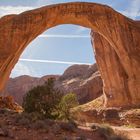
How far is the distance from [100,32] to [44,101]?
15191 millimetres

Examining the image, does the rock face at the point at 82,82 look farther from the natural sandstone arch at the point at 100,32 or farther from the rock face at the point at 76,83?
the natural sandstone arch at the point at 100,32

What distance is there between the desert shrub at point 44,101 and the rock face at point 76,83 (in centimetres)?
2464

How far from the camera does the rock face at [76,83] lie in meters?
50.8

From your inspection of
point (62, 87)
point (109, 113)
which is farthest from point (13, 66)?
point (62, 87)

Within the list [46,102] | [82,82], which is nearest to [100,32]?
[46,102]

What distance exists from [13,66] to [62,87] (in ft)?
89.6

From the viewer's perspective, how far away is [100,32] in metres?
32.0

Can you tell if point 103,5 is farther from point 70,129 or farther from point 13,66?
point 70,129

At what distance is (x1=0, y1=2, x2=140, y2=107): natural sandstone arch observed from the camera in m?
30.0

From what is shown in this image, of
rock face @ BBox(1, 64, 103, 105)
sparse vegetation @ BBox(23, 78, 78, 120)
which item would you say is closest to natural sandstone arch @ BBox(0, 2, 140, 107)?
sparse vegetation @ BBox(23, 78, 78, 120)

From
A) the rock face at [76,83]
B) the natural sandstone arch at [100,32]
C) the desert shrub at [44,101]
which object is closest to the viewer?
the desert shrub at [44,101]

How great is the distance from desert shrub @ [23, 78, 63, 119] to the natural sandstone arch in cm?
1052

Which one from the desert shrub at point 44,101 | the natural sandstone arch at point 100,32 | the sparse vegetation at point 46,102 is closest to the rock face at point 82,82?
the natural sandstone arch at point 100,32

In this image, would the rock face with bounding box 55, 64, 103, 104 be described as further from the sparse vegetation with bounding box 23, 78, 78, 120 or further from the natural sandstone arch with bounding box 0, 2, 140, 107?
the sparse vegetation with bounding box 23, 78, 78, 120
